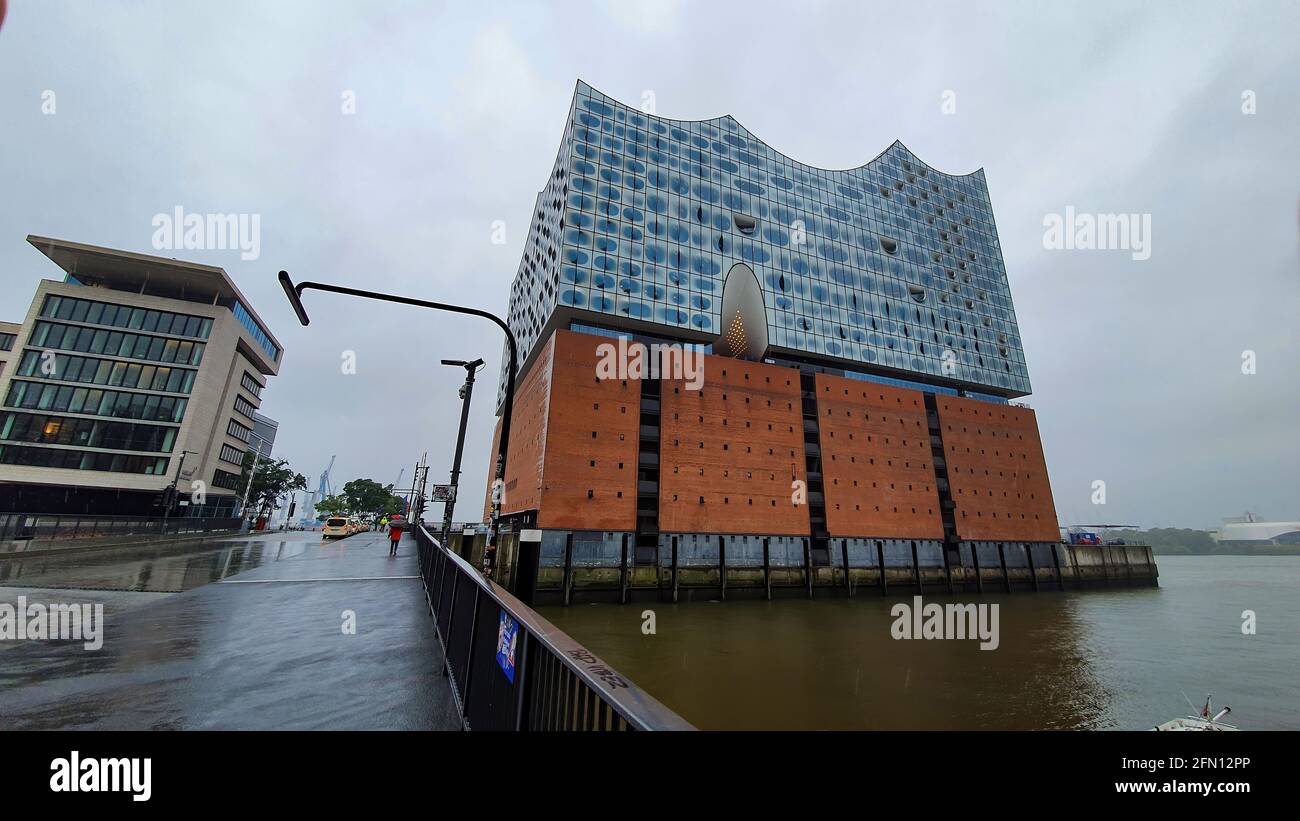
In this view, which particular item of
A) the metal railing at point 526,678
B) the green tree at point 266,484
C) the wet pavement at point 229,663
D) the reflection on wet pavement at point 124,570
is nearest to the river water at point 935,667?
the wet pavement at point 229,663

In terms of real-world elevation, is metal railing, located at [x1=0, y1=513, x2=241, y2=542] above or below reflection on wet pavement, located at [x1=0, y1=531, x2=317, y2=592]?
above

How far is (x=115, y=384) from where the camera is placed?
164 feet

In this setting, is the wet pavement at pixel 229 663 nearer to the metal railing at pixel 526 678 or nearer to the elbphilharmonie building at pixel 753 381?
the metal railing at pixel 526 678

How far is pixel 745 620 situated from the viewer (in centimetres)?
3167

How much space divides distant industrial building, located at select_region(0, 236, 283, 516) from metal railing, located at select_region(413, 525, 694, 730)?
5634 cm

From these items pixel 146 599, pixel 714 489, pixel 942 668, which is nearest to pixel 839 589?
pixel 714 489

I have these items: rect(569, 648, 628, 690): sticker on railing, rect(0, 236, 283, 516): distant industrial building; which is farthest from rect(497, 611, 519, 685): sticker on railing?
rect(0, 236, 283, 516): distant industrial building

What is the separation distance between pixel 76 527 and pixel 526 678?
40.9m

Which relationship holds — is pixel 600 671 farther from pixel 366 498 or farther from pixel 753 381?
pixel 366 498

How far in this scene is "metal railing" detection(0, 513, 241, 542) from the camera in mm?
25163

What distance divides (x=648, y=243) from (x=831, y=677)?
39597 millimetres

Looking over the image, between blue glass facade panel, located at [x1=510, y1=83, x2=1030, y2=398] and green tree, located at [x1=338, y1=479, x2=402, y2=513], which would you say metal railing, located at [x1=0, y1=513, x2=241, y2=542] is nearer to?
blue glass facade panel, located at [x1=510, y1=83, x2=1030, y2=398]

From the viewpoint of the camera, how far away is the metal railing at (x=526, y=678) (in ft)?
8.23
